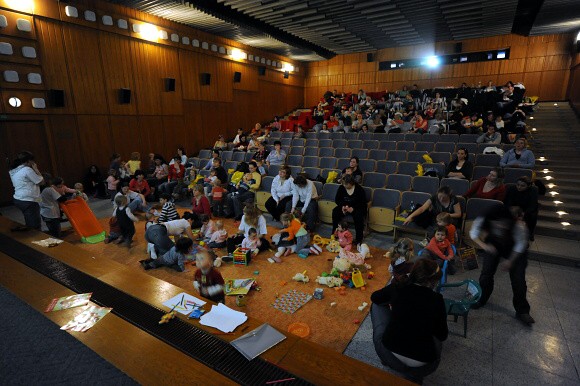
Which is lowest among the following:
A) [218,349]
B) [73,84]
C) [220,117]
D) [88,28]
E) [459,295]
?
[459,295]

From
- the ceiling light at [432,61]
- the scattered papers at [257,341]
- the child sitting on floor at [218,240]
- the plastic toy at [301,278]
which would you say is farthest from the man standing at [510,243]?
the ceiling light at [432,61]

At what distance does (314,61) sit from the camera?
17.6 meters

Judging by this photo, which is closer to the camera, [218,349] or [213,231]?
[218,349]

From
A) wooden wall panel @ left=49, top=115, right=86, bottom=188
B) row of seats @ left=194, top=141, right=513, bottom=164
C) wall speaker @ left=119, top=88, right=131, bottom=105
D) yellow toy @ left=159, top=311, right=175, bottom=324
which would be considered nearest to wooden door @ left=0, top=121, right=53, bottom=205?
wooden wall panel @ left=49, top=115, right=86, bottom=188

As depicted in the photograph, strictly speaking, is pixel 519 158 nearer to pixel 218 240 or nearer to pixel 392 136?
pixel 392 136

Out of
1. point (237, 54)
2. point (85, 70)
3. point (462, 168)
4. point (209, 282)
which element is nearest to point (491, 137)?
point (462, 168)

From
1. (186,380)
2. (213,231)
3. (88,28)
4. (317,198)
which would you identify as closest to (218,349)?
(186,380)

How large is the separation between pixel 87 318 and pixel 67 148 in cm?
781

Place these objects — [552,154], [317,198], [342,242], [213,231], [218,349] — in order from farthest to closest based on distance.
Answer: [552,154] → [317,198] → [213,231] → [342,242] → [218,349]

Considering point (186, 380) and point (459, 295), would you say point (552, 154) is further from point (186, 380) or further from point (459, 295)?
point (186, 380)

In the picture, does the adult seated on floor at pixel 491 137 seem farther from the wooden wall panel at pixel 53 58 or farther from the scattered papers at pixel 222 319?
the wooden wall panel at pixel 53 58

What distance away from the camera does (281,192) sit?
6.07 m

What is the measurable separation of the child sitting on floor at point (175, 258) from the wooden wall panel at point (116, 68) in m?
6.43

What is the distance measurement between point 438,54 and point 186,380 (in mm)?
16731
